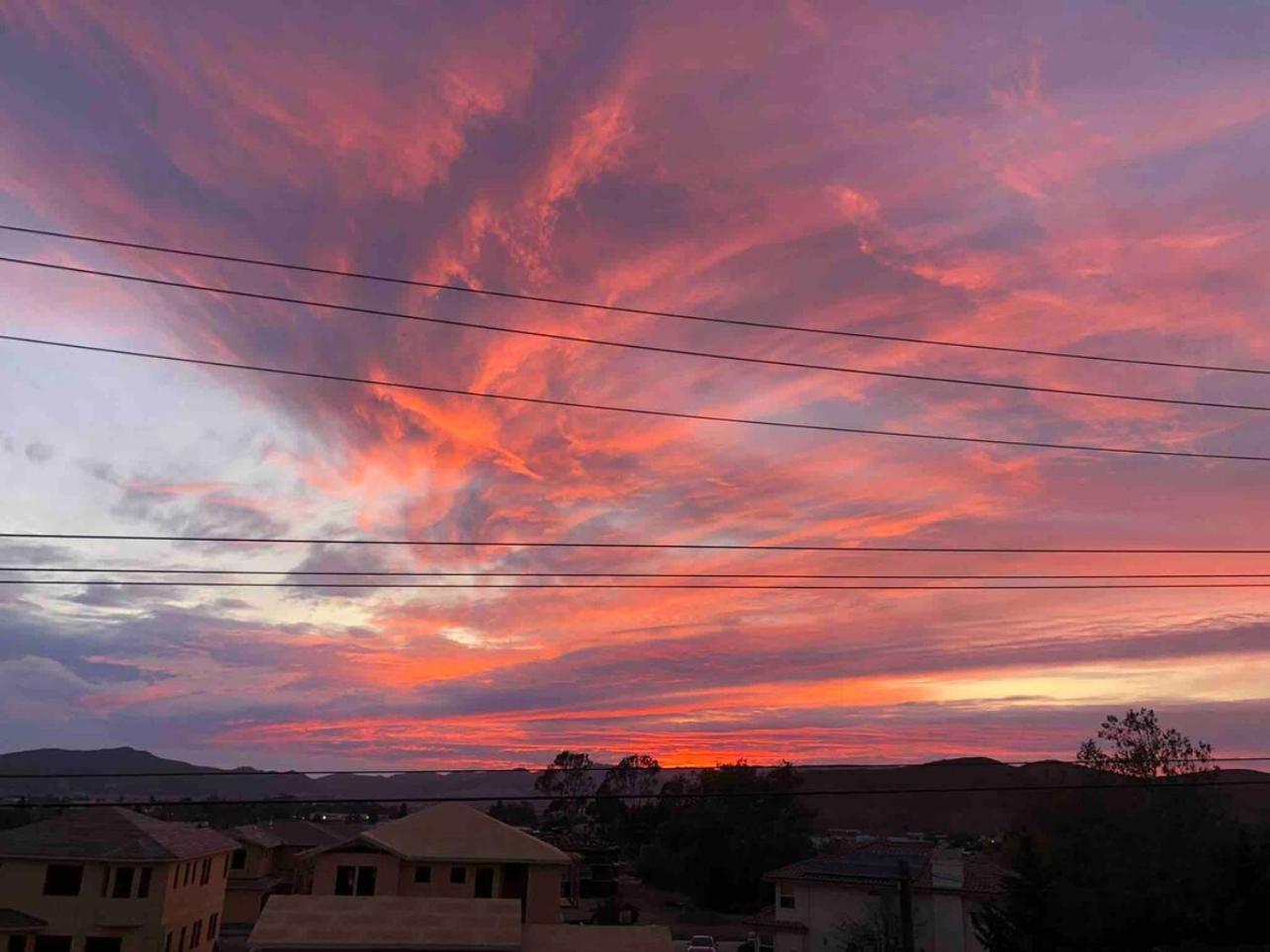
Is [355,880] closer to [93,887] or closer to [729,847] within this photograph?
[93,887]

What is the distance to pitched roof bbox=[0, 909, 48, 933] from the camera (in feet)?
132

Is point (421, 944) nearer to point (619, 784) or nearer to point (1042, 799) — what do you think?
point (1042, 799)

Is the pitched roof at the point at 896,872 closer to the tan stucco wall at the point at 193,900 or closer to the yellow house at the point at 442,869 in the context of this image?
the yellow house at the point at 442,869

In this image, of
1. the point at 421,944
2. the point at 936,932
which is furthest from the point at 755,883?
the point at 421,944

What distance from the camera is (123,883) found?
43.5 meters

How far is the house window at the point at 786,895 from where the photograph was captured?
5403 centimetres

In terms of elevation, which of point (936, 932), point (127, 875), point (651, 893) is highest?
point (127, 875)

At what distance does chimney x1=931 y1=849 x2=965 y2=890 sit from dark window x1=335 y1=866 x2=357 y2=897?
32094mm

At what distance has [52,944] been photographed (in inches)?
1656

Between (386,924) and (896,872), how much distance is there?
31.1 metres

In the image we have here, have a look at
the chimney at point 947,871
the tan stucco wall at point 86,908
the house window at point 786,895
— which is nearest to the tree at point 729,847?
the house window at point 786,895

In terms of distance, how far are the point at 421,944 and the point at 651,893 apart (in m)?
68.5

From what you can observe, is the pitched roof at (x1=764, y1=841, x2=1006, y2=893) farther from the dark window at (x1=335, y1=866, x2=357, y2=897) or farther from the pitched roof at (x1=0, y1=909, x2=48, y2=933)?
the pitched roof at (x1=0, y1=909, x2=48, y2=933)

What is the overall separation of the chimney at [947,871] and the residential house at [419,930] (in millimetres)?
22733
